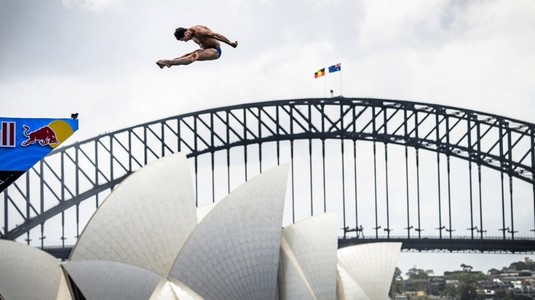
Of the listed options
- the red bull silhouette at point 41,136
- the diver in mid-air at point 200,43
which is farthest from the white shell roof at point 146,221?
the diver in mid-air at point 200,43

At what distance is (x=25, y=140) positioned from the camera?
67.3m

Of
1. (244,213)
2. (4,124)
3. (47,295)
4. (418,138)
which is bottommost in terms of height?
(47,295)

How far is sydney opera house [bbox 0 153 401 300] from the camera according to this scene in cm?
5972

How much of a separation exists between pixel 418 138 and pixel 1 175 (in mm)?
57908

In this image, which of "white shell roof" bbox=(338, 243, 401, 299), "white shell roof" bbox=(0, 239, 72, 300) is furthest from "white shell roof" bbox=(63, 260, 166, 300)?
"white shell roof" bbox=(338, 243, 401, 299)

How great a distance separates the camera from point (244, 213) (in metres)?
63.0

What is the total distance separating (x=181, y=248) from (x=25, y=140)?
1321 centimetres

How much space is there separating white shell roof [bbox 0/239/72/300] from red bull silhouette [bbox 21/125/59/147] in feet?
27.6

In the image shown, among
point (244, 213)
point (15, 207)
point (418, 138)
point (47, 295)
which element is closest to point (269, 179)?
point (244, 213)

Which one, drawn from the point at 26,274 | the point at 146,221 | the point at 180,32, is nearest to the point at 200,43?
the point at 180,32

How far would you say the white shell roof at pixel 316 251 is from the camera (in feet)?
218

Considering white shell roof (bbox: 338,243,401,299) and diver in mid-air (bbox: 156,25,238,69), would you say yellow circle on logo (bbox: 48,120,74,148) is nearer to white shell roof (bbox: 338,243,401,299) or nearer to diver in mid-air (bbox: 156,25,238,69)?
white shell roof (bbox: 338,243,401,299)

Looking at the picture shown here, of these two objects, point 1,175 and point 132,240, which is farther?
point 1,175

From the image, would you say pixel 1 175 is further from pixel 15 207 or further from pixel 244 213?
pixel 15 207
